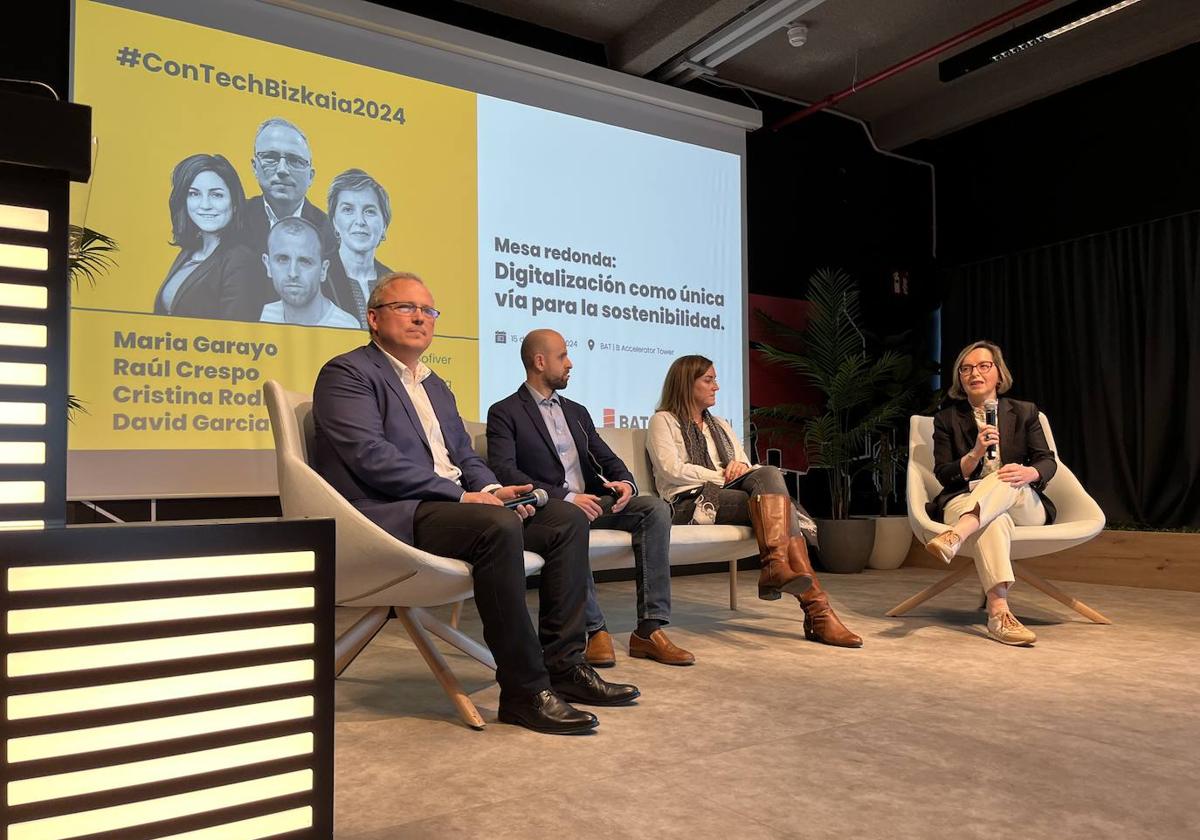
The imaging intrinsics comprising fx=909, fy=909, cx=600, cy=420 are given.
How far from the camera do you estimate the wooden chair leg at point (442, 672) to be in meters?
2.17

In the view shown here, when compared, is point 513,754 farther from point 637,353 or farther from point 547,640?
point 637,353

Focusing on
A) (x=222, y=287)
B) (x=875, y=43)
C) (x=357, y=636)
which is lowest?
(x=357, y=636)

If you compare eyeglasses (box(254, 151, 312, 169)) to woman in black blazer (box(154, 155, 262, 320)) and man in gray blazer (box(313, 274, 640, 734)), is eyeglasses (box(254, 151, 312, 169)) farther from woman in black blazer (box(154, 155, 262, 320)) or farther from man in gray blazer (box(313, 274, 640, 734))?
man in gray blazer (box(313, 274, 640, 734))

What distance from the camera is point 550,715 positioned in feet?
6.91

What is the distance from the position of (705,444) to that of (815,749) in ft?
5.89

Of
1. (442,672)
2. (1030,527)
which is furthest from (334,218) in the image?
(1030,527)

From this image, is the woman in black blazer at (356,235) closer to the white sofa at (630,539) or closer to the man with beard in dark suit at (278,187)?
the man with beard in dark suit at (278,187)

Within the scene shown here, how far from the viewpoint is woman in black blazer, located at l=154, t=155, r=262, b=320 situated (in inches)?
149

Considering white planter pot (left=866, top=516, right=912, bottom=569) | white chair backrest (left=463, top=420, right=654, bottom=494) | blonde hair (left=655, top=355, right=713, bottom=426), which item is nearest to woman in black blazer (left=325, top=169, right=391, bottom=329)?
white chair backrest (left=463, top=420, right=654, bottom=494)

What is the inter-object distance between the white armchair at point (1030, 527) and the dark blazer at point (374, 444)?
2052 millimetres

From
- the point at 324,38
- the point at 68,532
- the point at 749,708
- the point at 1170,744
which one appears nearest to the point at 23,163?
the point at 68,532

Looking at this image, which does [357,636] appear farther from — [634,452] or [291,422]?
[634,452]

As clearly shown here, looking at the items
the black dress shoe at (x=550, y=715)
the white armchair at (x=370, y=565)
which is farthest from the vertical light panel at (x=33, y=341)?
the black dress shoe at (x=550, y=715)

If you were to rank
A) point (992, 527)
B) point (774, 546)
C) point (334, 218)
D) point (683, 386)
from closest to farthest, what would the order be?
point (774, 546) → point (992, 527) → point (683, 386) → point (334, 218)
